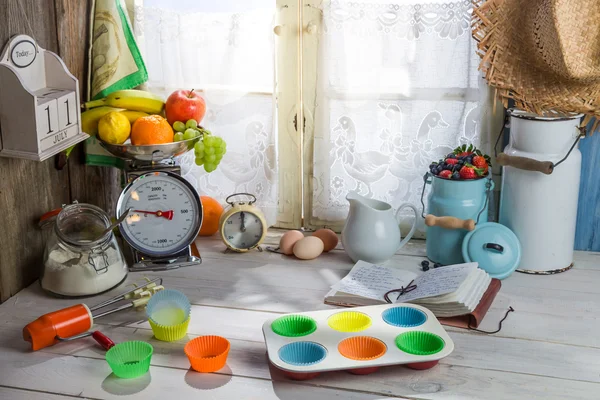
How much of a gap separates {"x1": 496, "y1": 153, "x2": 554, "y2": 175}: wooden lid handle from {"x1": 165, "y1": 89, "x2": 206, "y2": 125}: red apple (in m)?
0.82

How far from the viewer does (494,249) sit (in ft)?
6.23

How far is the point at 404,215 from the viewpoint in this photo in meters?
2.20

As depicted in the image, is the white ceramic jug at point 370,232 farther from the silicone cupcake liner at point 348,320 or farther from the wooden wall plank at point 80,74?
the wooden wall plank at point 80,74

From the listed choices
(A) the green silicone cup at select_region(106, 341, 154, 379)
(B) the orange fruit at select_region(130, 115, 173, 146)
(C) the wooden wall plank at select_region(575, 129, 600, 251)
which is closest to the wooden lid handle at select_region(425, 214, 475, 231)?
(C) the wooden wall plank at select_region(575, 129, 600, 251)

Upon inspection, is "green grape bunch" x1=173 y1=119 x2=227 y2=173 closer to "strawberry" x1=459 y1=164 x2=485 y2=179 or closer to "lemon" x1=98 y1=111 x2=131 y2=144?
"lemon" x1=98 y1=111 x2=131 y2=144

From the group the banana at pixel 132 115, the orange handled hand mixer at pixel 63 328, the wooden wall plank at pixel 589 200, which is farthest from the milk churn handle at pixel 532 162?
the orange handled hand mixer at pixel 63 328

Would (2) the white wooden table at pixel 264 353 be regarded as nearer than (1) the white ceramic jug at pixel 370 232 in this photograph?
Yes

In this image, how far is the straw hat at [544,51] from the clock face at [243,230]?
77cm

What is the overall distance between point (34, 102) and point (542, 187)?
1296mm

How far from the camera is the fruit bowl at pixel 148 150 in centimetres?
190

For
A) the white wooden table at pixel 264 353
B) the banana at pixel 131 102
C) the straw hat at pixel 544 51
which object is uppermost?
the straw hat at pixel 544 51

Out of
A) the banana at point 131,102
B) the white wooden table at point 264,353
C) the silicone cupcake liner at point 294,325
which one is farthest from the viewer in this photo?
the banana at point 131,102

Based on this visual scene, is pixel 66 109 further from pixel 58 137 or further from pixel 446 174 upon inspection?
pixel 446 174

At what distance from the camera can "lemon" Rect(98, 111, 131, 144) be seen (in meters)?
1.93
